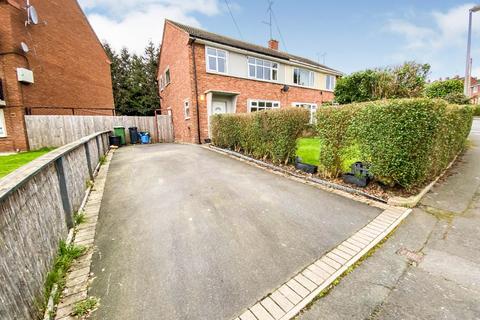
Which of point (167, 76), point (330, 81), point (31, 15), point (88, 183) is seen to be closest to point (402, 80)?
point (88, 183)

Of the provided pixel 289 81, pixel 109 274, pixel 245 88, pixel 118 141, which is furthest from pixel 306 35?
pixel 109 274

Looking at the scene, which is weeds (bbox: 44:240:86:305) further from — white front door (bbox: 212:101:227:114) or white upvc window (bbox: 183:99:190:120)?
white front door (bbox: 212:101:227:114)

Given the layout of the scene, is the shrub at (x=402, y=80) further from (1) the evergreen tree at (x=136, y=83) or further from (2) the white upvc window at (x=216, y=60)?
(1) the evergreen tree at (x=136, y=83)

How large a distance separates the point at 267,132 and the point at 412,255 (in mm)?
5463

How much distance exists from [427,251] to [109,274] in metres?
4.07

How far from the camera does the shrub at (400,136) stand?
411cm

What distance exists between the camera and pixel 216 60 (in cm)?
1382

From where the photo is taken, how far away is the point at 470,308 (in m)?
2.01

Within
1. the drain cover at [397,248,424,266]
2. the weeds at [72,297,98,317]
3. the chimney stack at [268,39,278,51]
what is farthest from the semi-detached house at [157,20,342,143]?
the weeds at [72,297,98,317]

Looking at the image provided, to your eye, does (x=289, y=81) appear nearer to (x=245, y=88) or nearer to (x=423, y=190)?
(x=245, y=88)

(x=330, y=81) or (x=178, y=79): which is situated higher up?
(x=330, y=81)

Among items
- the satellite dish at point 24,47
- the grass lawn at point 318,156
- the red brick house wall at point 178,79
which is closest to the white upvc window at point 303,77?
the red brick house wall at point 178,79

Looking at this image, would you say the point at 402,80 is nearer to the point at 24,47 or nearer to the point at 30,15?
the point at 24,47

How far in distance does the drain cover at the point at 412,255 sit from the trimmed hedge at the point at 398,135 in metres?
2.00
